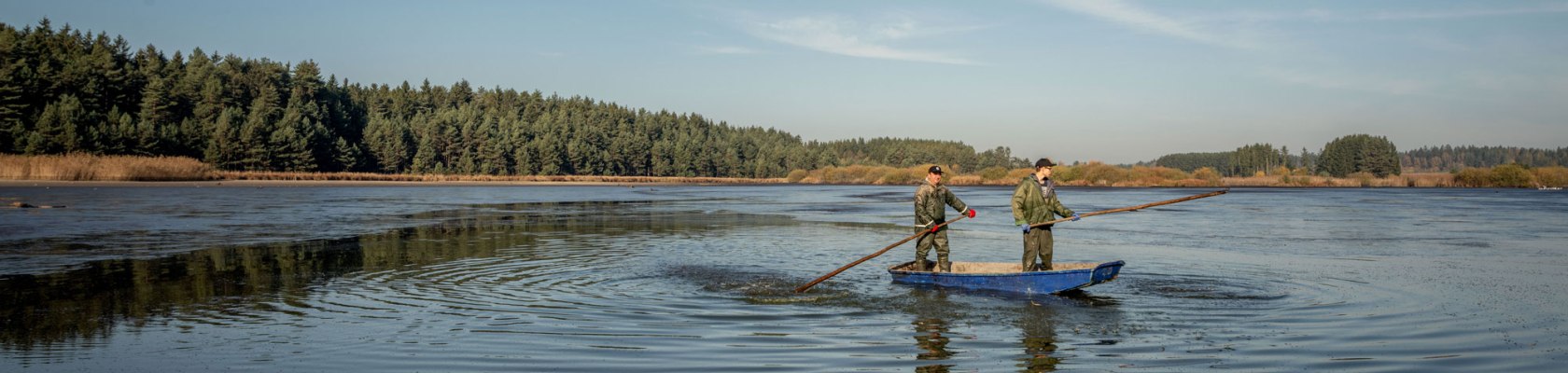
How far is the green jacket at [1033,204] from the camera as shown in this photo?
14281 mm

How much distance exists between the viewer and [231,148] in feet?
305

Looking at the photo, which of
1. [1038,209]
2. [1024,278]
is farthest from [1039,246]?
[1024,278]

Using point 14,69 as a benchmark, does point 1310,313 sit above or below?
below

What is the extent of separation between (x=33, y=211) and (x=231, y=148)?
215 feet

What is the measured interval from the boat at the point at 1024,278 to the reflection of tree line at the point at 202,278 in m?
9.27

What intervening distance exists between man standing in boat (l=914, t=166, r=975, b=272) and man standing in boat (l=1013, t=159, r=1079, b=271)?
1033mm

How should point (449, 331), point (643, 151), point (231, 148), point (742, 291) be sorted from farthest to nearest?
point (643, 151), point (231, 148), point (742, 291), point (449, 331)

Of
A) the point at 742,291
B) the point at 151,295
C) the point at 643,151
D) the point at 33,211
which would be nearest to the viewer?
the point at 151,295

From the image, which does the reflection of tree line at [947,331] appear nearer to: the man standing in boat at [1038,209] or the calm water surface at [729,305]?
the calm water surface at [729,305]

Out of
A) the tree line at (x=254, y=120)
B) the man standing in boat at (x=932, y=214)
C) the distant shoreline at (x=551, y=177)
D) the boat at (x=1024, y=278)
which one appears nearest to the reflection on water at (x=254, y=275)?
the boat at (x=1024, y=278)

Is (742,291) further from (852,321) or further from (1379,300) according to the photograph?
(1379,300)

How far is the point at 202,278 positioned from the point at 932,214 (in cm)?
1200

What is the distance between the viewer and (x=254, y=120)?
3713 inches

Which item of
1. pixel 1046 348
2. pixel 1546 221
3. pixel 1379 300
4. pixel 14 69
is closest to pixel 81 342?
pixel 1046 348
